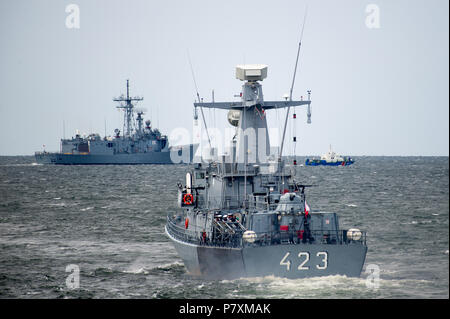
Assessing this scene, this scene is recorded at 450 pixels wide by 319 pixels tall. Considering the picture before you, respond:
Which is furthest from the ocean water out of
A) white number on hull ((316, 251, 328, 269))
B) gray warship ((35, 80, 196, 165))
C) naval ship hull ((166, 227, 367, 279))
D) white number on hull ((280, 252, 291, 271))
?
gray warship ((35, 80, 196, 165))

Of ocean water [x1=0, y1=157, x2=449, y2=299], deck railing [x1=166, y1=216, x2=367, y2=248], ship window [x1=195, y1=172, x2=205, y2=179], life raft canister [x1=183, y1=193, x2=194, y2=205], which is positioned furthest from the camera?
ship window [x1=195, y1=172, x2=205, y2=179]

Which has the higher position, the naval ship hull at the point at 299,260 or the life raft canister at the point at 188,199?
the life raft canister at the point at 188,199

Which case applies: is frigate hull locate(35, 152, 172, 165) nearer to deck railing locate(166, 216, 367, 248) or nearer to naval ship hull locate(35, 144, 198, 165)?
naval ship hull locate(35, 144, 198, 165)

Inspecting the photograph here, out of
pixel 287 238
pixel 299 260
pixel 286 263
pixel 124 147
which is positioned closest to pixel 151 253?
pixel 287 238

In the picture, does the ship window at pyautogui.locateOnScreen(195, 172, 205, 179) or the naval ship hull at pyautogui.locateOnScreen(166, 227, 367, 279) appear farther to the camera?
the ship window at pyautogui.locateOnScreen(195, 172, 205, 179)

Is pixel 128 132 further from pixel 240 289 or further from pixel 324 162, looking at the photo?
pixel 240 289

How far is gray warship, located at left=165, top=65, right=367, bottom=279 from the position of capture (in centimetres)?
2202

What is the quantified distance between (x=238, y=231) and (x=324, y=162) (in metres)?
176

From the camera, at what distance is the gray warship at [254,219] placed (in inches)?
867

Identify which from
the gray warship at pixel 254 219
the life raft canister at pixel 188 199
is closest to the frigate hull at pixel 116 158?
the gray warship at pixel 254 219

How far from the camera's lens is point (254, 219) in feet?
76.6

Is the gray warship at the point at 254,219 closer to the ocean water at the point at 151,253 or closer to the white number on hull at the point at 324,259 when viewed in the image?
the white number on hull at the point at 324,259

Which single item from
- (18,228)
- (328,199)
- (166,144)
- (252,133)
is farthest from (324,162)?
(252,133)

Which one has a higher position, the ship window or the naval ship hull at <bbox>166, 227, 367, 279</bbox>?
the ship window
